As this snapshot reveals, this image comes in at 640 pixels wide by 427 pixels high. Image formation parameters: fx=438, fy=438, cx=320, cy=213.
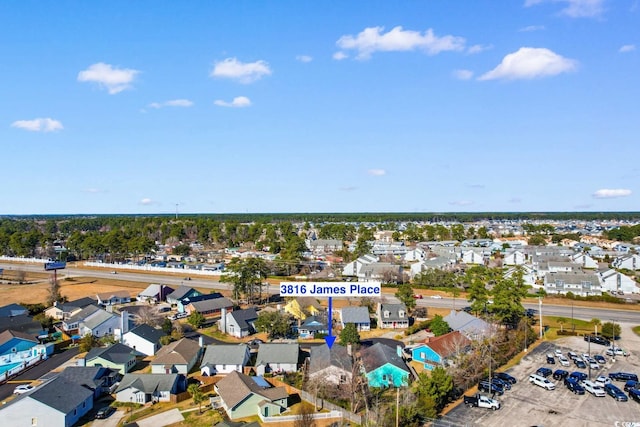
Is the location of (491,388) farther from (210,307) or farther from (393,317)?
(210,307)

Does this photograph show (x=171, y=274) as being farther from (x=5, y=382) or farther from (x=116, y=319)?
(x=5, y=382)

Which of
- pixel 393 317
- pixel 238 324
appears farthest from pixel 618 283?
pixel 238 324

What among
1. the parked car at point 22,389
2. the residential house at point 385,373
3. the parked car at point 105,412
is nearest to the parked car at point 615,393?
the residential house at point 385,373

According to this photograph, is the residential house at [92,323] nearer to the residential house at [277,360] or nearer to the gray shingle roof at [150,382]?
the gray shingle roof at [150,382]

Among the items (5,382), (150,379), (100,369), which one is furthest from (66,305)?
(150,379)

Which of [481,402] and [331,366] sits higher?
[331,366]

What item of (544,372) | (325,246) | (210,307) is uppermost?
(325,246)

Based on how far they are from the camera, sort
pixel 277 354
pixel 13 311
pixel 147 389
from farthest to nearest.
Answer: pixel 13 311, pixel 277 354, pixel 147 389
